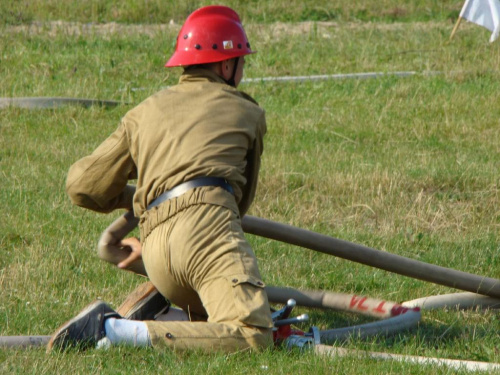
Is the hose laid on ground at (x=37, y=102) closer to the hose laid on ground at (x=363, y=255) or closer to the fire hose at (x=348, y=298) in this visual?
the fire hose at (x=348, y=298)

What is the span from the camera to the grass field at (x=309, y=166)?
15.8 ft

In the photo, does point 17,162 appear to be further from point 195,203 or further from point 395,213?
point 195,203

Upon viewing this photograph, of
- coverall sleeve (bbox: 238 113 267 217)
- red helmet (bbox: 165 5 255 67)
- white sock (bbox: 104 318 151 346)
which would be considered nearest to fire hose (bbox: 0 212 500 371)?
coverall sleeve (bbox: 238 113 267 217)

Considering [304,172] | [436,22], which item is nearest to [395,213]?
[304,172]

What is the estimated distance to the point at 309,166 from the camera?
8062 mm

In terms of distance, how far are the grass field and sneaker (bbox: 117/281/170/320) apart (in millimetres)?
481

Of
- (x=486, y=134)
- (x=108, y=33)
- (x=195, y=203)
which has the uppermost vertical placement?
(x=195, y=203)

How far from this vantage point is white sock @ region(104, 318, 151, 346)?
4.10 m

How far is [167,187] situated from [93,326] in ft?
2.45

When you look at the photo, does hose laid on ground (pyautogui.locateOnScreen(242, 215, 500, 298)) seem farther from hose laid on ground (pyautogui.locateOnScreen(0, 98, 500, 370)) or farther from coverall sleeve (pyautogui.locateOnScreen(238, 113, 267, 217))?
coverall sleeve (pyautogui.locateOnScreen(238, 113, 267, 217))

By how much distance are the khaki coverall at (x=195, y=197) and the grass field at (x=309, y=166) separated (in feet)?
0.66

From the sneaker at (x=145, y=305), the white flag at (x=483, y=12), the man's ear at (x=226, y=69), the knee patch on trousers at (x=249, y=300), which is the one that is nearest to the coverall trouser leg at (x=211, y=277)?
the knee patch on trousers at (x=249, y=300)

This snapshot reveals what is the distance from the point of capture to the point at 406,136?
9.20 meters

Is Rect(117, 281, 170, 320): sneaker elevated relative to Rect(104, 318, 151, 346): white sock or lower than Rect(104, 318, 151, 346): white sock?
lower
